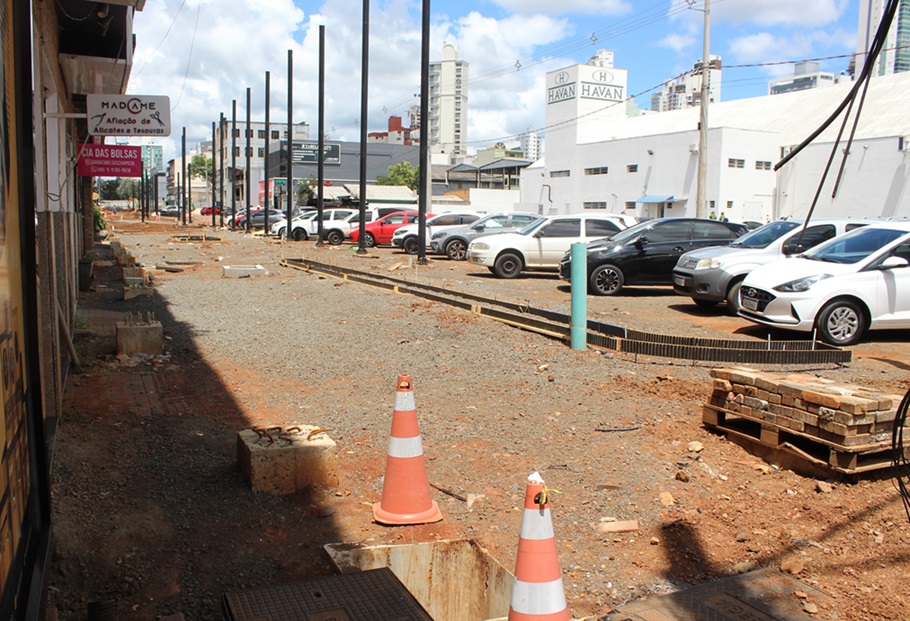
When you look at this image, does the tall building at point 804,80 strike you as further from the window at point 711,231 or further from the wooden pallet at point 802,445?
the wooden pallet at point 802,445

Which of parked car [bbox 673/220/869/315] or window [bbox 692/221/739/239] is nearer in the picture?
parked car [bbox 673/220/869/315]

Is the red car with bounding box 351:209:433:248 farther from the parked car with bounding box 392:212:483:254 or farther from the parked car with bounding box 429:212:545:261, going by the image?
the parked car with bounding box 429:212:545:261

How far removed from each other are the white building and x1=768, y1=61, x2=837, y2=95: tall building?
1147 inches

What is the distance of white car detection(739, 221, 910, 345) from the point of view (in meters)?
11.0

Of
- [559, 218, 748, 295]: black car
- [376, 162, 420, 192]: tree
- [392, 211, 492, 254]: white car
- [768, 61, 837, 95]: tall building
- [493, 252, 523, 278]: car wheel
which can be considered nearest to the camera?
[559, 218, 748, 295]: black car

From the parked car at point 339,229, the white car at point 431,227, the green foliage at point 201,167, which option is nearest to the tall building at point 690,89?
the white car at point 431,227

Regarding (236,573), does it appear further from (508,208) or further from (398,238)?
(508,208)

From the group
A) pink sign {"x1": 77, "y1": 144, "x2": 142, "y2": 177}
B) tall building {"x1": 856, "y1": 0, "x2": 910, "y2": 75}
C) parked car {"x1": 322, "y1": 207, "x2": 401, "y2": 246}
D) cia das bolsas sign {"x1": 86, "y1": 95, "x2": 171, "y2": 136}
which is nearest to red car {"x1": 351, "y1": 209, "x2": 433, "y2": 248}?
parked car {"x1": 322, "y1": 207, "x2": 401, "y2": 246}

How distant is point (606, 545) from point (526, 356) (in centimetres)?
540

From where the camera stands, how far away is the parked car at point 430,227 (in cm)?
3161

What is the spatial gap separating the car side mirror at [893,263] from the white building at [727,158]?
30.7 m

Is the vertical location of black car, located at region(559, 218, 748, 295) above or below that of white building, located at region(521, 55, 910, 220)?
below

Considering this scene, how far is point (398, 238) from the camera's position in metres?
33.0

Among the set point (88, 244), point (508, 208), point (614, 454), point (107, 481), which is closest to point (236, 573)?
point (107, 481)
